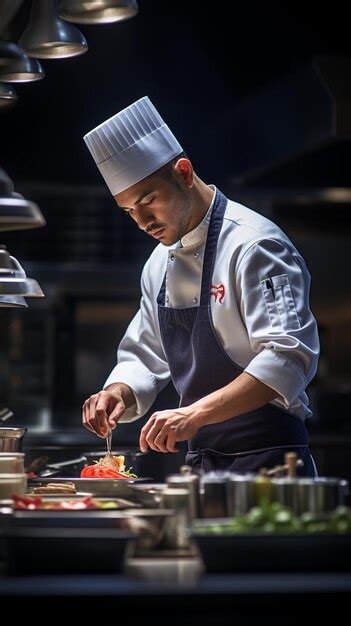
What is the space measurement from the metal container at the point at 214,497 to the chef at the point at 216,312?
2.42ft

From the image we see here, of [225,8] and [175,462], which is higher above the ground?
[225,8]

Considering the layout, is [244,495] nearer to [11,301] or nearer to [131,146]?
[131,146]

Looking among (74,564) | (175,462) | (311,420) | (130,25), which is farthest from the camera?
(311,420)

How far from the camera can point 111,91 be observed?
706cm

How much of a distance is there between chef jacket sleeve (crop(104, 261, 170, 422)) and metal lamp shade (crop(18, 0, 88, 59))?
748 millimetres

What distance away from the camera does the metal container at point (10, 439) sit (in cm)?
363

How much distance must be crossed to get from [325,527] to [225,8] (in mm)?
3774

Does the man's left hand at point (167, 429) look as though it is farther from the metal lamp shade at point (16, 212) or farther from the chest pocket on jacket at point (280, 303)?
the metal lamp shade at point (16, 212)

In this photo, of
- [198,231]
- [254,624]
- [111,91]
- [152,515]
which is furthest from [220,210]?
[111,91]

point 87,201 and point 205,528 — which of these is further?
point 87,201

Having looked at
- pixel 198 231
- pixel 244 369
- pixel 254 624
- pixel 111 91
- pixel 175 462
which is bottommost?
pixel 175 462

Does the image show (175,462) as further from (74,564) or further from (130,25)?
(74,564)

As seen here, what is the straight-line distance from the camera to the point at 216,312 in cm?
354

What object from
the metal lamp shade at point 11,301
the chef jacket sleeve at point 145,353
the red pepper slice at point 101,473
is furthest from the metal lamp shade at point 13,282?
the red pepper slice at point 101,473
